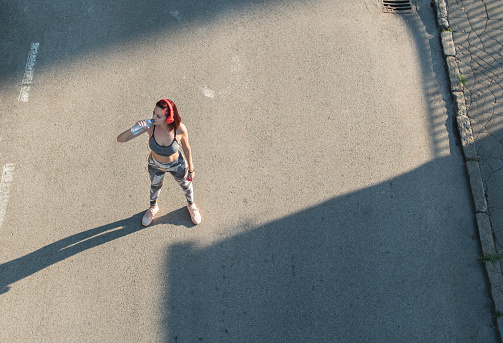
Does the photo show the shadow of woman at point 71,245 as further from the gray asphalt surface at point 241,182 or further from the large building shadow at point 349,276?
the large building shadow at point 349,276

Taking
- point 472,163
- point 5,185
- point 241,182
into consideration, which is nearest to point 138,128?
point 241,182

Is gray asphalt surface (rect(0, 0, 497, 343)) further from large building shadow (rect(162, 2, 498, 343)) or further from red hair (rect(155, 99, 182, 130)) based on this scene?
red hair (rect(155, 99, 182, 130))

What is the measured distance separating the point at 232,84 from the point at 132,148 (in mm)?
1824

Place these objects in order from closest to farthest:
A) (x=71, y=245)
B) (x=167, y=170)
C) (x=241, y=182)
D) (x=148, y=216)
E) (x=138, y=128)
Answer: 1. (x=138, y=128)
2. (x=167, y=170)
3. (x=71, y=245)
4. (x=148, y=216)
5. (x=241, y=182)

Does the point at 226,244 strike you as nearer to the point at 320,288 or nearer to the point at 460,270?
the point at 320,288

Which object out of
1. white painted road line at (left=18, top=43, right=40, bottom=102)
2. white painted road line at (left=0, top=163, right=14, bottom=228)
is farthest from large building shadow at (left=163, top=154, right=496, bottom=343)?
white painted road line at (left=18, top=43, right=40, bottom=102)

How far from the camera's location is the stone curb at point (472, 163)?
4977mm

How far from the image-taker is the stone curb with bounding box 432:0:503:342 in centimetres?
498

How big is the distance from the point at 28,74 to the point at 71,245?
9.37ft

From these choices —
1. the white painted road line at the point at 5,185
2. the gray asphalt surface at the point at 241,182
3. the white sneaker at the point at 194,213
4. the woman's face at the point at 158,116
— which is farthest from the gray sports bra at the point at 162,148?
the white painted road line at the point at 5,185

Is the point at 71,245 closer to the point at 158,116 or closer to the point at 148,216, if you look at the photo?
the point at 148,216

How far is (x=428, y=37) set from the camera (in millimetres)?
6484

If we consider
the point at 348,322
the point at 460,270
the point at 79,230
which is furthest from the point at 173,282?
the point at 460,270

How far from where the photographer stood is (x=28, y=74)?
586 cm
